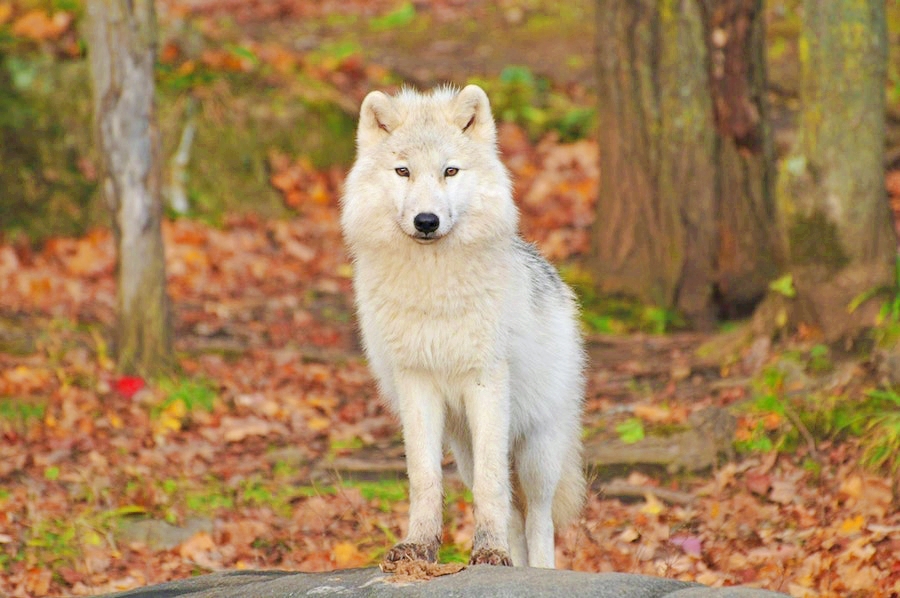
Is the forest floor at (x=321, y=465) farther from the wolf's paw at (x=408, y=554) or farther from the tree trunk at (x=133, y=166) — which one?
the wolf's paw at (x=408, y=554)

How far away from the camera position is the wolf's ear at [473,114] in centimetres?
532

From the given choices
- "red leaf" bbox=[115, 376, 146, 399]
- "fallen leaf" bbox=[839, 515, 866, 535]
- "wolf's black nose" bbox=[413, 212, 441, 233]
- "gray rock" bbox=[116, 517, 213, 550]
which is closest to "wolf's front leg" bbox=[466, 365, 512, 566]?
"wolf's black nose" bbox=[413, 212, 441, 233]

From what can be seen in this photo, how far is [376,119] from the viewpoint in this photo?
17.7 ft

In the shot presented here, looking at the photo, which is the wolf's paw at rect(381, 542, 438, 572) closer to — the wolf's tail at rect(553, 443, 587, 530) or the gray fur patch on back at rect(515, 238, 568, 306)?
the wolf's tail at rect(553, 443, 587, 530)

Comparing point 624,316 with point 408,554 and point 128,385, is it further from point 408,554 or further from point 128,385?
point 408,554

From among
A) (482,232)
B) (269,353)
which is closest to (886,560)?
(482,232)

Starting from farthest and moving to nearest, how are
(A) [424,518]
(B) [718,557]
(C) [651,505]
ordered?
(C) [651,505], (B) [718,557], (A) [424,518]

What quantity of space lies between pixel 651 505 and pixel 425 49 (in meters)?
10.3

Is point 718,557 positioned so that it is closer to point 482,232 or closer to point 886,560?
point 886,560

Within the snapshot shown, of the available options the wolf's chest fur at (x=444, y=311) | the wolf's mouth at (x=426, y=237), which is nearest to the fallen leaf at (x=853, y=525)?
the wolf's chest fur at (x=444, y=311)

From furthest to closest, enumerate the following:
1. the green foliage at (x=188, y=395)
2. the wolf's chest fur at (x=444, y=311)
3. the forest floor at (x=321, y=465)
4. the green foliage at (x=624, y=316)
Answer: the green foliage at (x=624, y=316) → the green foliage at (x=188, y=395) → the forest floor at (x=321, y=465) → the wolf's chest fur at (x=444, y=311)

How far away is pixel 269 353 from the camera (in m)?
9.60

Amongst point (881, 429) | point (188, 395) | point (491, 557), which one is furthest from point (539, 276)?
point (188, 395)

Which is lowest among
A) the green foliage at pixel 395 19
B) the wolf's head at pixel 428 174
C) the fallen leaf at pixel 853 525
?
the fallen leaf at pixel 853 525
